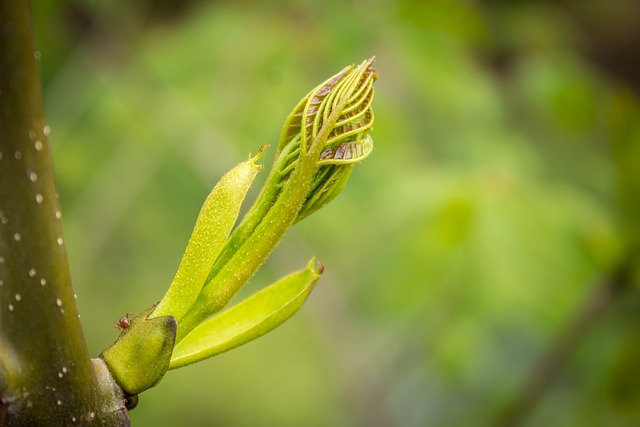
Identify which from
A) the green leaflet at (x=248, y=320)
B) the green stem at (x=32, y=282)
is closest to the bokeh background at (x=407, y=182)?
the green leaflet at (x=248, y=320)

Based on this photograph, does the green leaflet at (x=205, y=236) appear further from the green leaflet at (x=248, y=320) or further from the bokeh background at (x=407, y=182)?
the bokeh background at (x=407, y=182)

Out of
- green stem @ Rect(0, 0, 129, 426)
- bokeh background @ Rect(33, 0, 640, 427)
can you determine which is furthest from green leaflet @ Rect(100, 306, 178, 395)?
bokeh background @ Rect(33, 0, 640, 427)

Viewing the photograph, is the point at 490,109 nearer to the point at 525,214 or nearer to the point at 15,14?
the point at 525,214

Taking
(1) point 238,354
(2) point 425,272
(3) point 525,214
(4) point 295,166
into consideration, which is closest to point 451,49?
(3) point 525,214

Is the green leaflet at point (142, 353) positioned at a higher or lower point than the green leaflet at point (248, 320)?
lower

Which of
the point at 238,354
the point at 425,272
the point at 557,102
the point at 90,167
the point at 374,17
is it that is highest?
the point at 557,102

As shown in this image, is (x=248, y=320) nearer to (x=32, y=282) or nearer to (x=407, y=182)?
(x=32, y=282)
